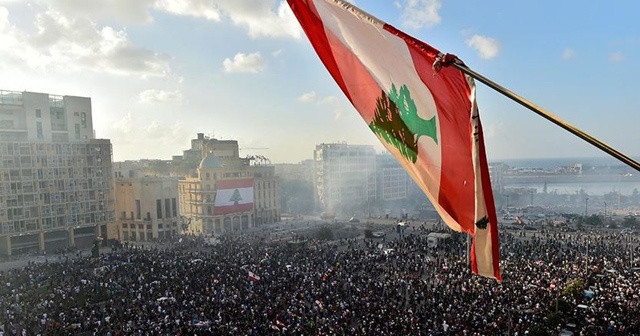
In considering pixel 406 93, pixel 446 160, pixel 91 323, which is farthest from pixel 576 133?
pixel 91 323

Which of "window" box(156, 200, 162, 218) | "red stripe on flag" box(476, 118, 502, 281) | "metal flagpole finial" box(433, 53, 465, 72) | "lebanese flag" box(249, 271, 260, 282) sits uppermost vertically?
"metal flagpole finial" box(433, 53, 465, 72)

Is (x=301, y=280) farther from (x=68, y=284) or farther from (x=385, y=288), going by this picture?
(x=68, y=284)

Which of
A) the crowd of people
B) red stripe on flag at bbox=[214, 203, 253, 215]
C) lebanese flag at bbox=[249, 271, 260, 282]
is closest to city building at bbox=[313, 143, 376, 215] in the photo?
red stripe on flag at bbox=[214, 203, 253, 215]

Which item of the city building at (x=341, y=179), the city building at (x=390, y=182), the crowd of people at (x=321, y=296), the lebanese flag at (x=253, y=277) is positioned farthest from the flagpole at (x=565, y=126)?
the city building at (x=390, y=182)

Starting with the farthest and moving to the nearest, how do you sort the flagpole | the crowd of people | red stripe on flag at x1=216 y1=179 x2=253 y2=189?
red stripe on flag at x1=216 y1=179 x2=253 y2=189 < the crowd of people < the flagpole

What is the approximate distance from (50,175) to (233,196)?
805 inches

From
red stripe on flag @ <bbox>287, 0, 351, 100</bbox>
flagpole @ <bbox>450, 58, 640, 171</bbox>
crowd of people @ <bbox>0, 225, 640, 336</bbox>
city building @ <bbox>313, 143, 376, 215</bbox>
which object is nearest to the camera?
flagpole @ <bbox>450, 58, 640, 171</bbox>

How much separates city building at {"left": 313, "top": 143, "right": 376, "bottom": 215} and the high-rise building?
42866 millimetres

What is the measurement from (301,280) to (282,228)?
34.8 meters

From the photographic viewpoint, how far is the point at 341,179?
8719cm

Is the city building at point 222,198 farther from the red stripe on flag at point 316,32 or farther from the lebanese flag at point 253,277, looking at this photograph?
the red stripe on flag at point 316,32

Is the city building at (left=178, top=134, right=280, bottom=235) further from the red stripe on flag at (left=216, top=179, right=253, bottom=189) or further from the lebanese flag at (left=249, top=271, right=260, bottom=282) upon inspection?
the lebanese flag at (left=249, top=271, right=260, bottom=282)

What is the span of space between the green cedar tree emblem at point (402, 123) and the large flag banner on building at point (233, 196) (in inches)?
2125

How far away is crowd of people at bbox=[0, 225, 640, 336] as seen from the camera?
57.4ft
